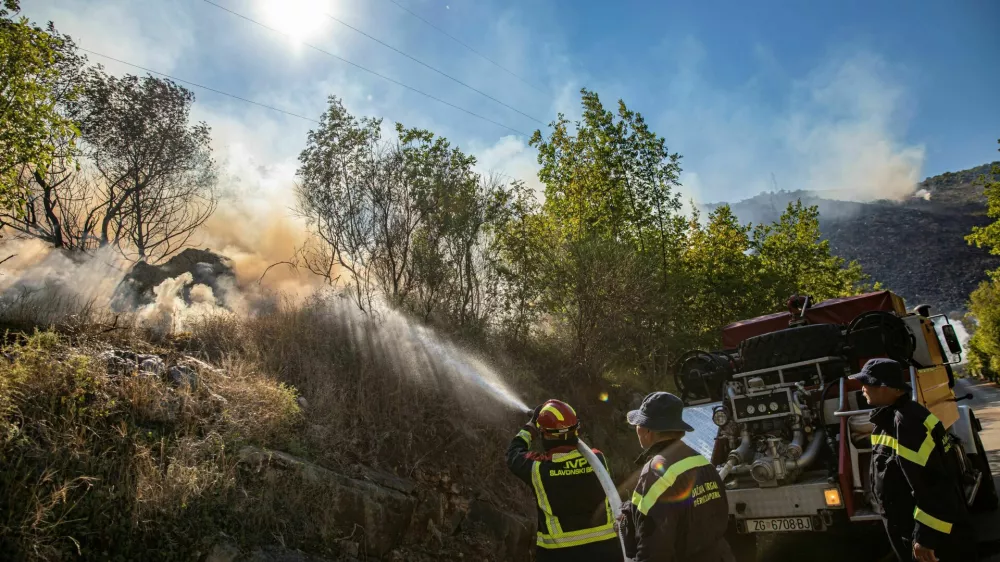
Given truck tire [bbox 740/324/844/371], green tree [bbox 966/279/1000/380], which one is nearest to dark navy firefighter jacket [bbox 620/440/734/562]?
truck tire [bbox 740/324/844/371]

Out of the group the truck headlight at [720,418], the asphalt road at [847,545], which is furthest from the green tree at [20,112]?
the asphalt road at [847,545]

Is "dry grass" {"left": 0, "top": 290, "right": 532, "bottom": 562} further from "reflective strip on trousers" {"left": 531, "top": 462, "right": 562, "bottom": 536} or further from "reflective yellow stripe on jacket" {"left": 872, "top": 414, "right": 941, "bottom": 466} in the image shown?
"reflective yellow stripe on jacket" {"left": 872, "top": 414, "right": 941, "bottom": 466}

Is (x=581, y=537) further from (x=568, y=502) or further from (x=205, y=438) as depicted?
(x=205, y=438)

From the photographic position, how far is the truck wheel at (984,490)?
6.50 meters

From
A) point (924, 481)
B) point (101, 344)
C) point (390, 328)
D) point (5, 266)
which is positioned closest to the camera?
point (924, 481)

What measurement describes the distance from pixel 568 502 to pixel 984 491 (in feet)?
19.1

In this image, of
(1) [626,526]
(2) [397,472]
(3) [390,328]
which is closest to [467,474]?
(2) [397,472]

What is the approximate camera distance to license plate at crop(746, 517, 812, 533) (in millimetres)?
5082

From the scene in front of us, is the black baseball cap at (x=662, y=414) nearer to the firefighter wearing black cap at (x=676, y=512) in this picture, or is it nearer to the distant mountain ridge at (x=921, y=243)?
the firefighter wearing black cap at (x=676, y=512)

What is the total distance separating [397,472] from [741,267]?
17.3 m

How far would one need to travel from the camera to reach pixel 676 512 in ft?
9.94

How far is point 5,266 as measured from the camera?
10234 mm

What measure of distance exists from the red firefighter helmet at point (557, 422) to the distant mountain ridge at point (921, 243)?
12960 centimetres

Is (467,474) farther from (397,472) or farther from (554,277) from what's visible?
(554,277)
